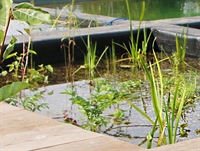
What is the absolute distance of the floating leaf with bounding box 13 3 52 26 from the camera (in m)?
0.79

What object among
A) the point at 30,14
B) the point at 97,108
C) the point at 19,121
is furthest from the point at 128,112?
the point at 30,14

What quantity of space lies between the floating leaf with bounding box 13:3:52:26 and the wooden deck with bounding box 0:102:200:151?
3.99 ft

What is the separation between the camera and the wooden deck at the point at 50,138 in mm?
2094

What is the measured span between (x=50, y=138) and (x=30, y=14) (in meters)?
1.49

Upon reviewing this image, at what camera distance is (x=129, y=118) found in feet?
9.77

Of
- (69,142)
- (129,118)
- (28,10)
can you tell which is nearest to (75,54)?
(129,118)

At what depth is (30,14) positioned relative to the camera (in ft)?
2.62

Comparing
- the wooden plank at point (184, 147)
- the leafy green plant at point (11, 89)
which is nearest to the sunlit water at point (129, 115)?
the wooden plank at point (184, 147)

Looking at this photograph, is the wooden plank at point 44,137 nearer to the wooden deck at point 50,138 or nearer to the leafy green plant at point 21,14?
the wooden deck at point 50,138

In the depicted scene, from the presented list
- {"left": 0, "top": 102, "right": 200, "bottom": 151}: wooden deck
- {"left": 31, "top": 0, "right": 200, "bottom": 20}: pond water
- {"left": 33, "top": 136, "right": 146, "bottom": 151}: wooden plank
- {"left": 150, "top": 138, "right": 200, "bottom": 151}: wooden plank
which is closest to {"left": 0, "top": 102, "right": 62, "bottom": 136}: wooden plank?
{"left": 0, "top": 102, "right": 200, "bottom": 151}: wooden deck

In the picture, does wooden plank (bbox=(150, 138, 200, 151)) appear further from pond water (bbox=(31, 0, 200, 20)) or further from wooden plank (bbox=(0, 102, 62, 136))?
pond water (bbox=(31, 0, 200, 20))

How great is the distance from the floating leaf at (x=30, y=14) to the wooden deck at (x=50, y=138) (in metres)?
1.22

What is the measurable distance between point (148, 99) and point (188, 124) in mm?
539

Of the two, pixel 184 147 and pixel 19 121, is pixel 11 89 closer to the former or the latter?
pixel 184 147
